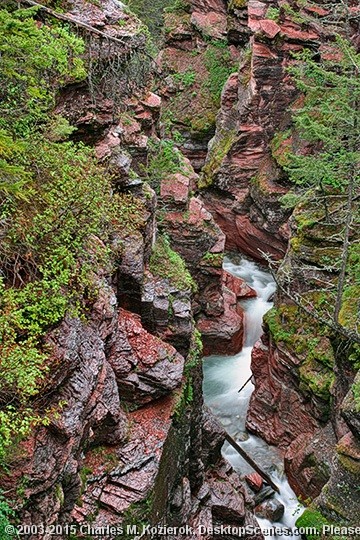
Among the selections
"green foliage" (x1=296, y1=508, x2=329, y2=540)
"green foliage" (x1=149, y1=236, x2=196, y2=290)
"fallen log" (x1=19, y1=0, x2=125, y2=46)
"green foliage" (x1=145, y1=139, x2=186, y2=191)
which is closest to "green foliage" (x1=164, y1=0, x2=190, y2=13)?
"green foliage" (x1=145, y1=139, x2=186, y2=191)

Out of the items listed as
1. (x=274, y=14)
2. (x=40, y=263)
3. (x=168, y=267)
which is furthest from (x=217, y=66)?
(x=40, y=263)

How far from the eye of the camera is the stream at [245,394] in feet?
43.2

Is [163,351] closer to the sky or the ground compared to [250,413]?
closer to the sky

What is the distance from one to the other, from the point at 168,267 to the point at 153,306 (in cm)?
207

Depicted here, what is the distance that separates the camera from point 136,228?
10.2 metres

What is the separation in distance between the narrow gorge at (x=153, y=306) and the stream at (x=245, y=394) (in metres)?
0.06

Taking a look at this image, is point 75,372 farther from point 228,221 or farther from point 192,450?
point 228,221

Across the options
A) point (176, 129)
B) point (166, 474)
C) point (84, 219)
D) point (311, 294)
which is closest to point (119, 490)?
point (166, 474)

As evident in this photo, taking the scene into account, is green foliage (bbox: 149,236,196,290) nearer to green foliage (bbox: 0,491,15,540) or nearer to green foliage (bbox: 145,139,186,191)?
green foliage (bbox: 145,139,186,191)

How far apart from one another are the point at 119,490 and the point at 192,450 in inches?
143

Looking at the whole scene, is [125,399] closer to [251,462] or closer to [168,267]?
[168,267]

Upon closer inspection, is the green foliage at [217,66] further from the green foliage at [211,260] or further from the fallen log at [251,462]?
the fallen log at [251,462]

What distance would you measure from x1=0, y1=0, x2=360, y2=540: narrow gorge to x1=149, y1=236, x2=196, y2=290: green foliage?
72 millimetres

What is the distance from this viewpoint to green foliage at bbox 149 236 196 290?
38.2ft
